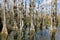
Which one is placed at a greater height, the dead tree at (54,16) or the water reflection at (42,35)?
the dead tree at (54,16)

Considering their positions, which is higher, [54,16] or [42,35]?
[54,16]

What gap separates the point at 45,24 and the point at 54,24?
15cm

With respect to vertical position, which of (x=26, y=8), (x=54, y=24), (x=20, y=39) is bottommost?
(x=20, y=39)

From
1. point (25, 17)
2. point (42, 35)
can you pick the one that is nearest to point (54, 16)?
point (42, 35)

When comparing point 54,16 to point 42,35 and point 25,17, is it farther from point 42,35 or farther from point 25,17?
point 25,17

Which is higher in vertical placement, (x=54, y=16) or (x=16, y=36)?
(x=54, y=16)

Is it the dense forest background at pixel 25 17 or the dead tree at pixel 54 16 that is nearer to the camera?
the dense forest background at pixel 25 17

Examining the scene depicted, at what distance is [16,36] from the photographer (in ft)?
9.76

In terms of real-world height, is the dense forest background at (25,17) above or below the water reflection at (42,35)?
above

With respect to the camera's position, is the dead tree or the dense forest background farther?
the dead tree

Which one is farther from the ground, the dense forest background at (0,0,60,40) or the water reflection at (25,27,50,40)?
the dense forest background at (0,0,60,40)

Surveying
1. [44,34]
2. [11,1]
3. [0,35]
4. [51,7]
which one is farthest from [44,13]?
[0,35]

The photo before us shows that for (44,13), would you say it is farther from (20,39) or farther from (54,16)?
(20,39)

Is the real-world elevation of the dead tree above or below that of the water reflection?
above
